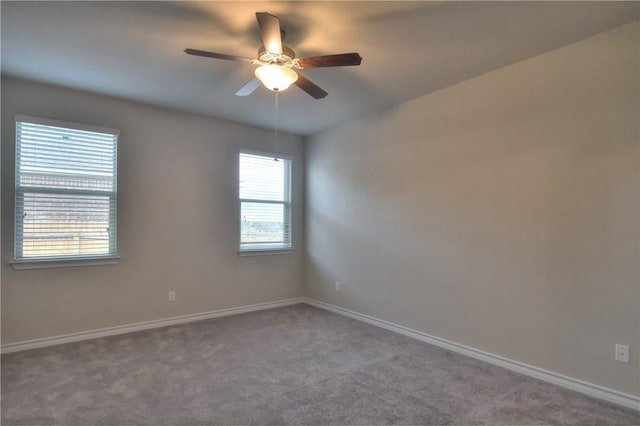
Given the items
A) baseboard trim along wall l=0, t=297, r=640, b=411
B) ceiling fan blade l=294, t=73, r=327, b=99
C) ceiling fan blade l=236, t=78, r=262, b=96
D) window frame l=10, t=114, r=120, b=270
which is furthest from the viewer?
window frame l=10, t=114, r=120, b=270

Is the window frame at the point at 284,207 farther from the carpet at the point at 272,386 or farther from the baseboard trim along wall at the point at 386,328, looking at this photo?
the carpet at the point at 272,386

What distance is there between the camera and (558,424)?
6.88ft

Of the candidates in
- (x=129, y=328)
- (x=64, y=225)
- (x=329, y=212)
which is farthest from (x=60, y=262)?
(x=329, y=212)

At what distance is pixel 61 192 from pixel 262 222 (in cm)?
230

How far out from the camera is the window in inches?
186

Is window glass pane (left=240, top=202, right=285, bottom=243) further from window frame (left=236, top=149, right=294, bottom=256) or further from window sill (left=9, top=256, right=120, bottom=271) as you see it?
window sill (left=9, top=256, right=120, bottom=271)

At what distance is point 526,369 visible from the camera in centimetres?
276

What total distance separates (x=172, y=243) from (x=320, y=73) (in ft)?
8.54

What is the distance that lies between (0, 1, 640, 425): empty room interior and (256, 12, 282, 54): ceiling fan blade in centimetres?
1

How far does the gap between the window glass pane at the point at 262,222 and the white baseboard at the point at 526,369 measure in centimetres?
175

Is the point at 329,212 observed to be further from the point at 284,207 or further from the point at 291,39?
the point at 291,39

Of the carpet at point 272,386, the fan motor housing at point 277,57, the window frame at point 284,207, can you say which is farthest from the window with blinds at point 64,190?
the fan motor housing at point 277,57

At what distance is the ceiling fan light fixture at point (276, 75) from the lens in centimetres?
231

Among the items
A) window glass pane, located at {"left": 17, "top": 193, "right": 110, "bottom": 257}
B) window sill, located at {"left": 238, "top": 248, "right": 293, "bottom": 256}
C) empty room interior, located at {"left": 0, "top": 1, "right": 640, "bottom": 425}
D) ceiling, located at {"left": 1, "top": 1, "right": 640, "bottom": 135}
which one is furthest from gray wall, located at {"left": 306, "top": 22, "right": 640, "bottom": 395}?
window glass pane, located at {"left": 17, "top": 193, "right": 110, "bottom": 257}
